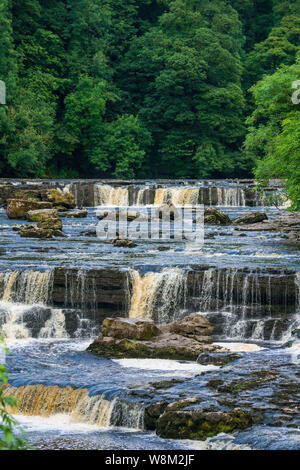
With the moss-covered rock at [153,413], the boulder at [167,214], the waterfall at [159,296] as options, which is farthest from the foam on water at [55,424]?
the boulder at [167,214]

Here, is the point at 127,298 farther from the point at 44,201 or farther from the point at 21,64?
the point at 21,64

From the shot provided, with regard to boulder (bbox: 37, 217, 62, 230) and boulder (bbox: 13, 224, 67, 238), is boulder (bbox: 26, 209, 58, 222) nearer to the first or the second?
boulder (bbox: 37, 217, 62, 230)

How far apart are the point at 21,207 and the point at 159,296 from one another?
1472 centimetres

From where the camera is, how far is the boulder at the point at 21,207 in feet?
102

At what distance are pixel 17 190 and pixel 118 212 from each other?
7.23m

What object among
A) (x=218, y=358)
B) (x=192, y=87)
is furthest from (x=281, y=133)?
(x=192, y=87)

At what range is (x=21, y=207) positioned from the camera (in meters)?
31.3

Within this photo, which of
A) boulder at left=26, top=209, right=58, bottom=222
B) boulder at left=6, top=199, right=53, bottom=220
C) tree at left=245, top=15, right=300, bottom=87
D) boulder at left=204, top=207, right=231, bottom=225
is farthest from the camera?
tree at left=245, top=15, right=300, bottom=87

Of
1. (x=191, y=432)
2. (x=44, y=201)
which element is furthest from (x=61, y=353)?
(x=44, y=201)

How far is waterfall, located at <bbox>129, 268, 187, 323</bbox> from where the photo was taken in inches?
703

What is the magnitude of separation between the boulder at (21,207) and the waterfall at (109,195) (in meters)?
4.91

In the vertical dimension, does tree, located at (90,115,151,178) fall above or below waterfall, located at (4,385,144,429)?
above

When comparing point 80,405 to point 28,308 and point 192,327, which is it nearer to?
point 192,327

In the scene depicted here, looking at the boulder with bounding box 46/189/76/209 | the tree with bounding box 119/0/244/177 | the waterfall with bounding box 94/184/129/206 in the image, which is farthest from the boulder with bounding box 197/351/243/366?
the tree with bounding box 119/0/244/177
